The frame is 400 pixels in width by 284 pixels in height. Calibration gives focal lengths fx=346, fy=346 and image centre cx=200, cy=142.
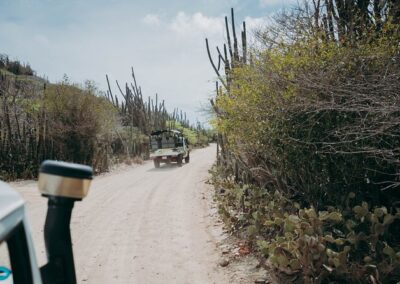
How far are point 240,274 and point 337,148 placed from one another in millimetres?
2382

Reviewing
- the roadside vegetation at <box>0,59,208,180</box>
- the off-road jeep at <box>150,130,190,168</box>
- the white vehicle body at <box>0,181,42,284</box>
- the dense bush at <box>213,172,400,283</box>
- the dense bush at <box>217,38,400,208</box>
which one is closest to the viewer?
the white vehicle body at <box>0,181,42,284</box>

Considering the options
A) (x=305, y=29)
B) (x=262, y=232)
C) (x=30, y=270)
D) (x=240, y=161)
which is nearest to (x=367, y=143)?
(x=262, y=232)

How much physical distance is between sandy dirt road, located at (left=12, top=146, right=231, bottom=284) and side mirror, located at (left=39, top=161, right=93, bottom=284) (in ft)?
12.9

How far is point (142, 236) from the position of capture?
22.6 ft

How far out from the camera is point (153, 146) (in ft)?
72.2

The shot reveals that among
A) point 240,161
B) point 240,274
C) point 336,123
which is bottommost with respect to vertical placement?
point 240,274

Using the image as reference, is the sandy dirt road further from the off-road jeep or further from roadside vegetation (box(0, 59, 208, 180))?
the off-road jeep

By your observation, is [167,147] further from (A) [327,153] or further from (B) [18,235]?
(B) [18,235]

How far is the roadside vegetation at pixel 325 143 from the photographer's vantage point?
427 cm

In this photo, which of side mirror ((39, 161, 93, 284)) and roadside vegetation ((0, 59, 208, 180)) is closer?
side mirror ((39, 161, 93, 284))

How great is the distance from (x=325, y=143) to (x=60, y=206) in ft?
13.3

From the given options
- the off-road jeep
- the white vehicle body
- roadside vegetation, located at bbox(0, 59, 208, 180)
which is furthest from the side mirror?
the off-road jeep

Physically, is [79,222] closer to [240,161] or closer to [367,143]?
[240,161]

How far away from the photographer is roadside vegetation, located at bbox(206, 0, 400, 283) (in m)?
4.27
